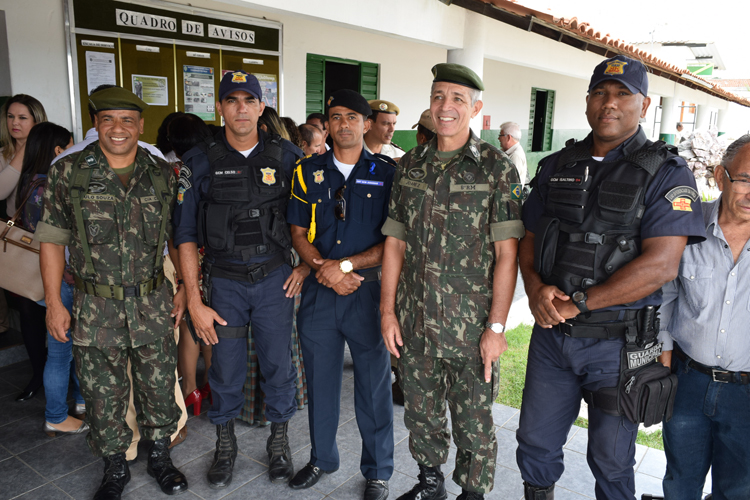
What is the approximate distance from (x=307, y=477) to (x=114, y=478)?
0.95m

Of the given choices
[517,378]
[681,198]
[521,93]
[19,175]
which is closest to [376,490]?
[681,198]

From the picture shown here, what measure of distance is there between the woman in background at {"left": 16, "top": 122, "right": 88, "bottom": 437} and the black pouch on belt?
2874 mm

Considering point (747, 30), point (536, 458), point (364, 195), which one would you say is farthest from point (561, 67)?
point (747, 30)

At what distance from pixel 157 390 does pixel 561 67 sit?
7.76 metres

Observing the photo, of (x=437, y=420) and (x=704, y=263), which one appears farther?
(x=437, y=420)

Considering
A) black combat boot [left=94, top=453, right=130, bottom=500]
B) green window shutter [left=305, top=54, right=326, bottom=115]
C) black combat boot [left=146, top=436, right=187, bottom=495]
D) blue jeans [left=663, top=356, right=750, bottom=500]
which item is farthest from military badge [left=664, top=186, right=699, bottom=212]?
green window shutter [left=305, top=54, right=326, bottom=115]

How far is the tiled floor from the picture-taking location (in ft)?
9.02

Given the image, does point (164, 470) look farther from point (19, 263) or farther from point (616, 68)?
point (616, 68)

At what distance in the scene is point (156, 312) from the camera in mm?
2674

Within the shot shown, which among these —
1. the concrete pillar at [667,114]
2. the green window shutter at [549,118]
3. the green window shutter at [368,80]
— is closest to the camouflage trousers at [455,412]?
the green window shutter at [368,80]

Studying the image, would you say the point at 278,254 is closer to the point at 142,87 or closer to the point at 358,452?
the point at 358,452

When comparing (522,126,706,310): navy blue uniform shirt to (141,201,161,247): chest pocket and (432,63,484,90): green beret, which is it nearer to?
(432,63,484,90): green beret

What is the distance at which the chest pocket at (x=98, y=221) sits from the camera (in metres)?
2.50

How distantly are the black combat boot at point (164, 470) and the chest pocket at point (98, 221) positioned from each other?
1118 millimetres
